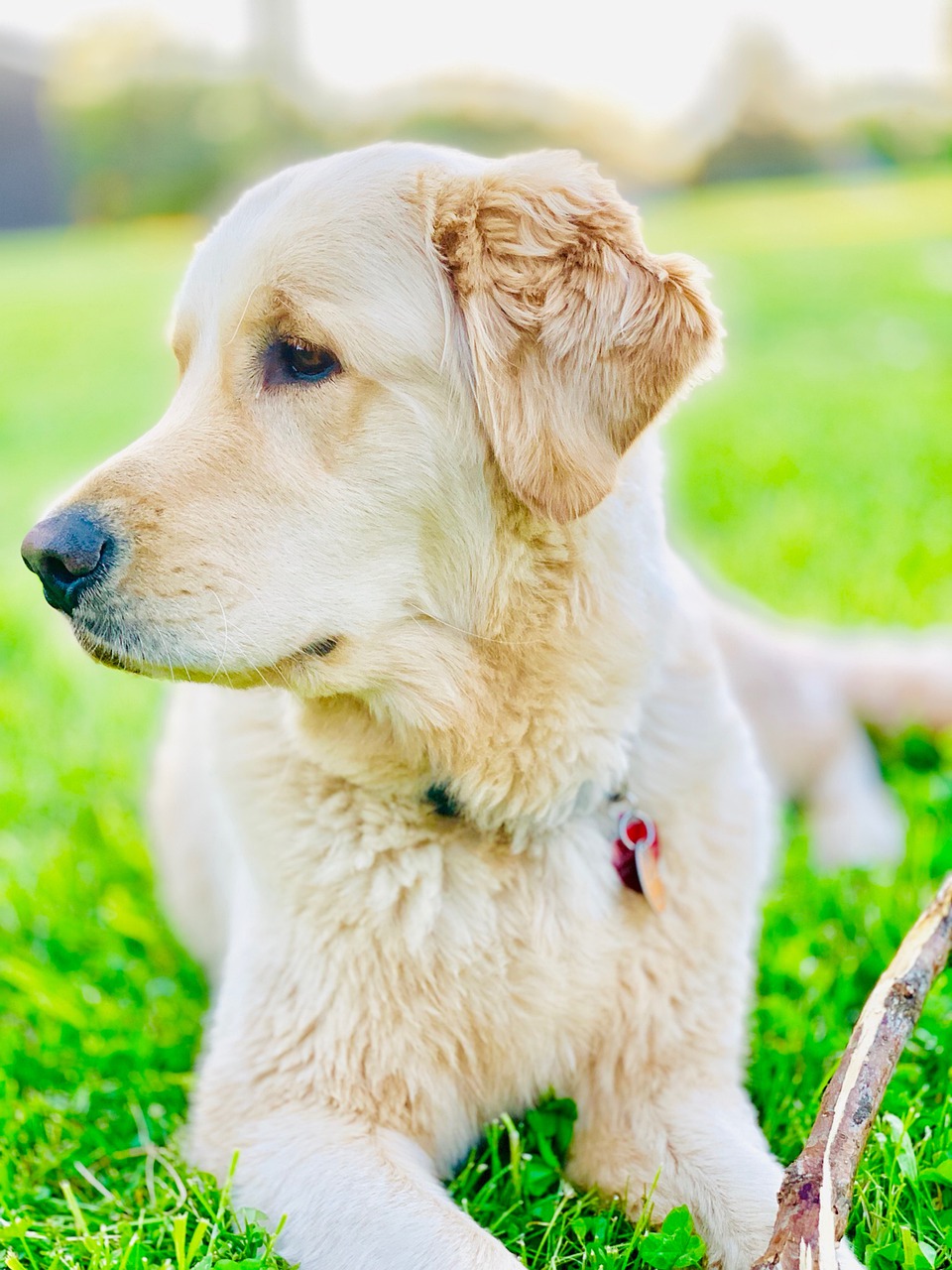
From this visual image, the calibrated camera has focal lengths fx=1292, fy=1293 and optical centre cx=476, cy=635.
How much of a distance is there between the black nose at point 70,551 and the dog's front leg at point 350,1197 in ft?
3.04

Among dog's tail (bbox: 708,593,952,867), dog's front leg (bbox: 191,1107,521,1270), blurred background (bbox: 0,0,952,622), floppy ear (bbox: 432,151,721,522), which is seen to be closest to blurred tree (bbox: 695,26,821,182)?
blurred background (bbox: 0,0,952,622)

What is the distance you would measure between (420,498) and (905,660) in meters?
2.39

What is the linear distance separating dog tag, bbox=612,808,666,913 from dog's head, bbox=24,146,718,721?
18.7 inches

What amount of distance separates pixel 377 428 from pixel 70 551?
1.66 ft

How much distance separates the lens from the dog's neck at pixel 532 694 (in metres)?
2.15

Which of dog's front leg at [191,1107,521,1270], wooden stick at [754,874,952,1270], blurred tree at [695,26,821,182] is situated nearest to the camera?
wooden stick at [754,874,952,1270]

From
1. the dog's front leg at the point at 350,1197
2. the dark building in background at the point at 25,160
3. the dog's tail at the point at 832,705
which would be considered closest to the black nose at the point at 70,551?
the dog's front leg at the point at 350,1197

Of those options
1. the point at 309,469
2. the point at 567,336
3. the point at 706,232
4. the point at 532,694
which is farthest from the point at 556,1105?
the point at 706,232

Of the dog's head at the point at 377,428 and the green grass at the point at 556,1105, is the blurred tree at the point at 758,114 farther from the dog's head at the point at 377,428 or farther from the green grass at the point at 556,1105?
the dog's head at the point at 377,428

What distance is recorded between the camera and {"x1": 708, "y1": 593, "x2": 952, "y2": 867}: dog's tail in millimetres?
3643

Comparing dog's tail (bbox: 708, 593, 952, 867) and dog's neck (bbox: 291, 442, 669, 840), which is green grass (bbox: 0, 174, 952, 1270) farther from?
dog's neck (bbox: 291, 442, 669, 840)

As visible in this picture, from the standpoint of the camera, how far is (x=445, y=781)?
2244mm

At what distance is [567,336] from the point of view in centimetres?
203

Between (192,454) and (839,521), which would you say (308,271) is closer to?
(192,454)
